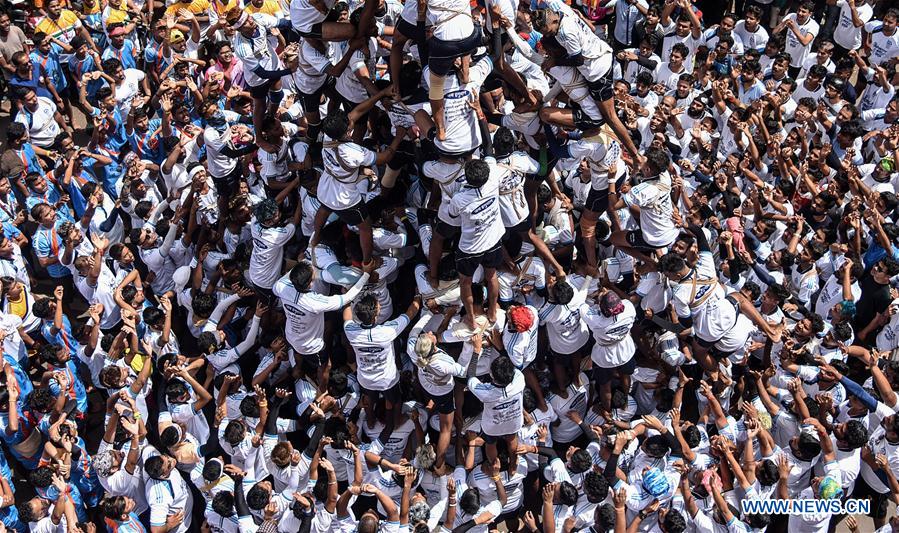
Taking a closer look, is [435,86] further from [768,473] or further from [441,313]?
[768,473]

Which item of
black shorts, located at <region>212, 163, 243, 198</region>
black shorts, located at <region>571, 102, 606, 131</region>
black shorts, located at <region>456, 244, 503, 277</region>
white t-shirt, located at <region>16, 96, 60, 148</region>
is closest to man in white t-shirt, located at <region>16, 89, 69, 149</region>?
white t-shirt, located at <region>16, 96, 60, 148</region>

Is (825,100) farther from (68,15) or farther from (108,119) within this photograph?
(68,15)

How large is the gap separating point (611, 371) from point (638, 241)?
1.10 metres

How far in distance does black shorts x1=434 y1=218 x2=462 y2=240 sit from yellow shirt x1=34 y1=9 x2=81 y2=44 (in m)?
6.49

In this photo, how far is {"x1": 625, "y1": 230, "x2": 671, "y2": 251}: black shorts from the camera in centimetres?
740

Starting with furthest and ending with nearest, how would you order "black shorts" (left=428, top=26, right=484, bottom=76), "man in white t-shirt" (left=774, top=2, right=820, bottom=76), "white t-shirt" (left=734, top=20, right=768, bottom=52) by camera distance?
"white t-shirt" (left=734, top=20, right=768, bottom=52) → "man in white t-shirt" (left=774, top=2, right=820, bottom=76) → "black shorts" (left=428, top=26, right=484, bottom=76)

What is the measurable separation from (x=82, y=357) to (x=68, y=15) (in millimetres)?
5177

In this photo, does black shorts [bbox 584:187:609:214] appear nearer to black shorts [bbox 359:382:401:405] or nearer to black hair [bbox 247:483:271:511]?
black shorts [bbox 359:382:401:405]

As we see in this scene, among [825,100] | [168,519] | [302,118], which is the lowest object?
[168,519]

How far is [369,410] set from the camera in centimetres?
738

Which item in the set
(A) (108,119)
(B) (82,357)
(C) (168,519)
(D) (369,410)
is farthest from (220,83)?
(C) (168,519)

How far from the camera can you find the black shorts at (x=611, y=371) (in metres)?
7.44

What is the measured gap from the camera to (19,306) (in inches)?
302

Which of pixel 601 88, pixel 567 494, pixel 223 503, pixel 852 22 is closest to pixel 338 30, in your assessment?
pixel 601 88
